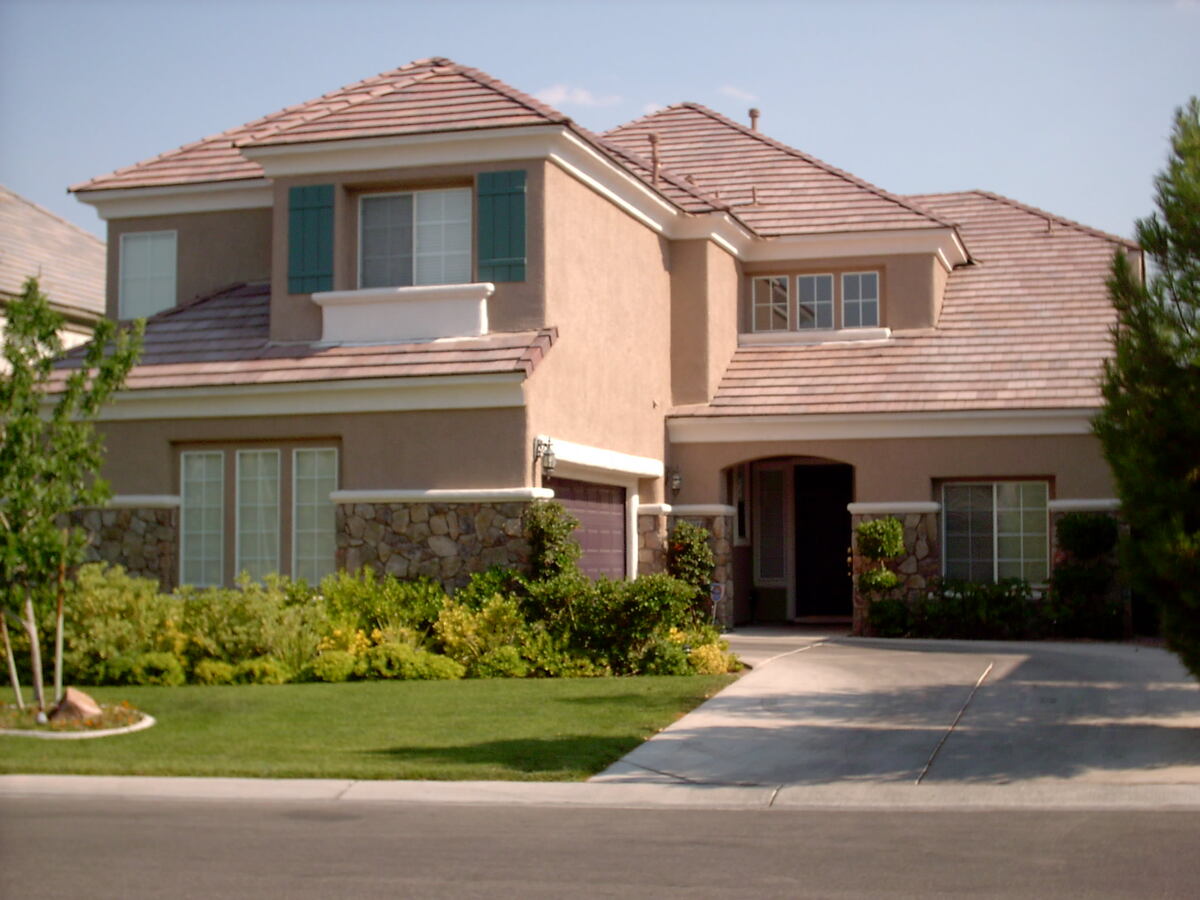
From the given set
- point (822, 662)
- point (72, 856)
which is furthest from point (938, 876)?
point (822, 662)

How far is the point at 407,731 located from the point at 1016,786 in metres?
5.23

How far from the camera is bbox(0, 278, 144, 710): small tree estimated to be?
43.7 ft

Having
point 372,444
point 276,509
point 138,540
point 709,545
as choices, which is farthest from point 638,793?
point 709,545

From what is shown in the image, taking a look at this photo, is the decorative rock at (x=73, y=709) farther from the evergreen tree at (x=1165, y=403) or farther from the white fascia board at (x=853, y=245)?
the white fascia board at (x=853, y=245)

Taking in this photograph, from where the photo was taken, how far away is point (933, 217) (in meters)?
24.0

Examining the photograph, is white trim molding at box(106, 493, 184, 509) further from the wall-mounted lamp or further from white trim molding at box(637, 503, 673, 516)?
white trim molding at box(637, 503, 673, 516)

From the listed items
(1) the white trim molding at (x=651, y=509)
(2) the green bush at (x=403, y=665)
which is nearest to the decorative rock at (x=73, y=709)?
(2) the green bush at (x=403, y=665)

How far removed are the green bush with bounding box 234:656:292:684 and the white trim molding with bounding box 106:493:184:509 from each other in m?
3.94

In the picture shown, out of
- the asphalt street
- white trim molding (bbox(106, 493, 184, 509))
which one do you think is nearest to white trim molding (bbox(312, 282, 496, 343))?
white trim molding (bbox(106, 493, 184, 509))

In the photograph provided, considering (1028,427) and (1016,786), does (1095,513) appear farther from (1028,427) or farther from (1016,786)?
(1016,786)

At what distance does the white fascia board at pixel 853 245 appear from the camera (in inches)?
952

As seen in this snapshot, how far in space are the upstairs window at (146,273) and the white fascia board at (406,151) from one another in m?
3.56

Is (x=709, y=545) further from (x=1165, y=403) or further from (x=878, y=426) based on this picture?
(x=1165, y=403)

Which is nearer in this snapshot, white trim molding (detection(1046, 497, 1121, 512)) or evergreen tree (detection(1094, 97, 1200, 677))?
evergreen tree (detection(1094, 97, 1200, 677))
